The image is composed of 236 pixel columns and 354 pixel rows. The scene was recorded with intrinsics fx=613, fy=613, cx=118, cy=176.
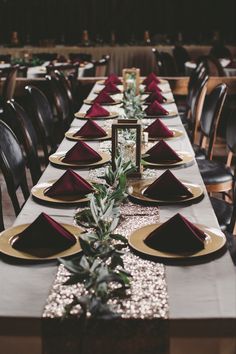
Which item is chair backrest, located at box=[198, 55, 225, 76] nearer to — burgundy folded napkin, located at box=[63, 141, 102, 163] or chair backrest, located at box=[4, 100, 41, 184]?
chair backrest, located at box=[4, 100, 41, 184]

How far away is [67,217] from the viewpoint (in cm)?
201

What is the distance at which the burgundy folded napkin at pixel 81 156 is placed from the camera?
8.93 feet

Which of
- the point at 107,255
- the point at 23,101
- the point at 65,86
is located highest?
the point at 107,255

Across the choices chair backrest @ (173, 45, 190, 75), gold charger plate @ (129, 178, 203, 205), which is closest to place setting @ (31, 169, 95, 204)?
gold charger plate @ (129, 178, 203, 205)

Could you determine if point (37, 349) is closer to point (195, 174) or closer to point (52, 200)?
point (52, 200)

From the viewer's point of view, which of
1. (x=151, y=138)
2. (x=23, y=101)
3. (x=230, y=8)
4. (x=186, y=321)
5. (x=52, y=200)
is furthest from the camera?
(x=230, y=8)

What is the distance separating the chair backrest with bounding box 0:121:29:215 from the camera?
2.59m

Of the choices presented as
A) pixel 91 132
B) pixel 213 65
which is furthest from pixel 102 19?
pixel 91 132

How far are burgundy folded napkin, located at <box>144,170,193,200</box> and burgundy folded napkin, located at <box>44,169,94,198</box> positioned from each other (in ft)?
0.73

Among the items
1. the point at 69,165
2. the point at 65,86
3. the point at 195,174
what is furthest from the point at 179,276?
the point at 65,86

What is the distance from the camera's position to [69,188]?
2203mm

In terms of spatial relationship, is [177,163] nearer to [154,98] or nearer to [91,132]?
[91,132]

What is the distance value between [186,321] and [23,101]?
579 cm

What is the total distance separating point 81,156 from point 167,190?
2.20ft
